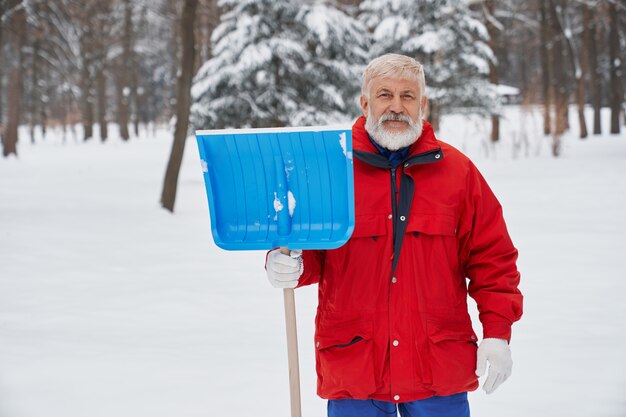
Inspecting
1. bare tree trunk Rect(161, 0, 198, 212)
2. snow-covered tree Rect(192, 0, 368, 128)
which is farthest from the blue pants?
snow-covered tree Rect(192, 0, 368, 128)

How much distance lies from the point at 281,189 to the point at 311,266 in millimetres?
296

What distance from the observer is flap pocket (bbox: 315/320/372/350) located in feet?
7.23

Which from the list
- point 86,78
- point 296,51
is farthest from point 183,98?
point 86,78

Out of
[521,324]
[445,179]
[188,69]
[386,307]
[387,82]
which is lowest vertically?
[521,324]

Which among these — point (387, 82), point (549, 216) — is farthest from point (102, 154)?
→ point (387, 82)

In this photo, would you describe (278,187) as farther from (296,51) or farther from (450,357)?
(296,51)

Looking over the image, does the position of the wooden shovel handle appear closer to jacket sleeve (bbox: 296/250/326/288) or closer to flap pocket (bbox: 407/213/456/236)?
jacket sleeve (bbox: 296/250/326/288)

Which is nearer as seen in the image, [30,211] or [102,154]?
[30,211]

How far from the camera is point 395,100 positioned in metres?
2.25

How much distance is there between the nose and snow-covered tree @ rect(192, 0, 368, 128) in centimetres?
1373

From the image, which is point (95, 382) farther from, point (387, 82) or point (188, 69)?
point (188, 69)

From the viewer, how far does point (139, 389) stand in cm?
434

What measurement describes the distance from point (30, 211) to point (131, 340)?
632cm

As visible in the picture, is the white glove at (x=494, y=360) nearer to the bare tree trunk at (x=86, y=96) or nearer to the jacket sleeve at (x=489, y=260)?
the jacket sleeve at (x=489, y=260)
